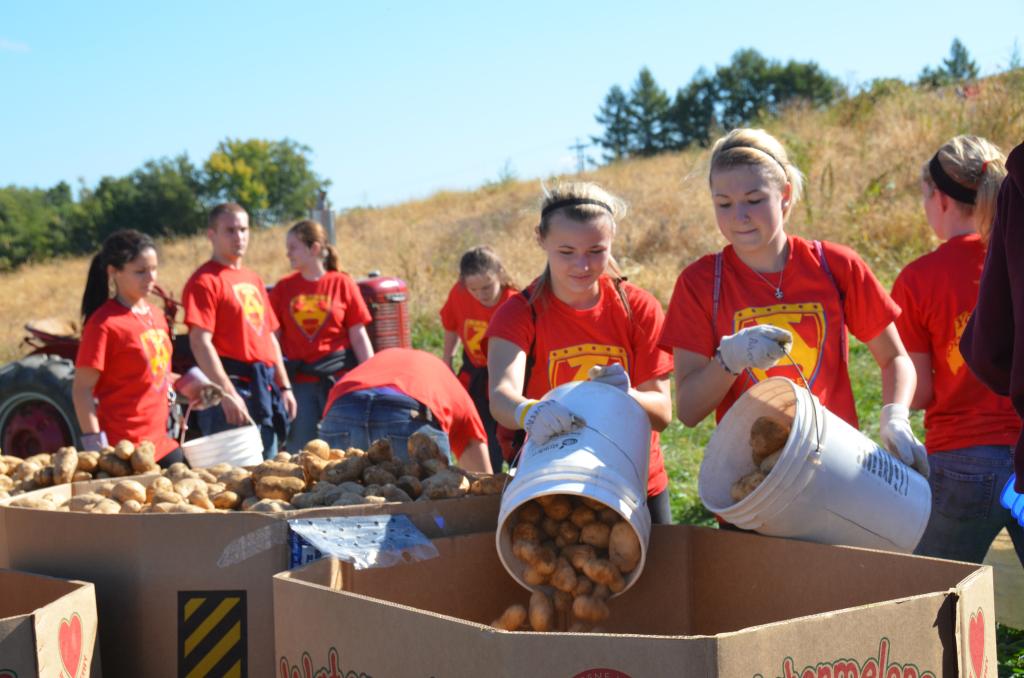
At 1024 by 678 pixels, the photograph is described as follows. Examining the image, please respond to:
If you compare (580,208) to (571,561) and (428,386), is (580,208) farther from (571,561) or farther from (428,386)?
(571,561)

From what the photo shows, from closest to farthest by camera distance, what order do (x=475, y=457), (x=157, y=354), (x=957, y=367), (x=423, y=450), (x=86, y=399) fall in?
1. (x=423, y=450)
2. (x=957, y=367)
3. (x=475, y=457)
4. (x=86, y=399)
5. (x=157, y=354)

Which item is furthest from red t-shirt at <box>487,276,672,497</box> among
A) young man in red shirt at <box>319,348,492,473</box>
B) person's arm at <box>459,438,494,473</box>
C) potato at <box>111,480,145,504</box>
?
potato at <box>111,480,145,504</box>

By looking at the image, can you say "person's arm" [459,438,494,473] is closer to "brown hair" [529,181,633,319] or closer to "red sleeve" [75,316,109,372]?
"brown hair" [529,181,633,319]

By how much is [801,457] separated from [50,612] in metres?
1.52

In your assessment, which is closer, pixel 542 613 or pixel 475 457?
pixel 542 613

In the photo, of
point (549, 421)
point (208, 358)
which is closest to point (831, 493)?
point (549, 421)

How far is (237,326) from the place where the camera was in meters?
5.58

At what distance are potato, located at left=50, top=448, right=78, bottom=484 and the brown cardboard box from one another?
0.67 meters

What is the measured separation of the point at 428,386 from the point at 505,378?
0.72 m

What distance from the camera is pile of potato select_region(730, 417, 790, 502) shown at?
2.16 m

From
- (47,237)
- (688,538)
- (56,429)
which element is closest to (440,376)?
(688,538)

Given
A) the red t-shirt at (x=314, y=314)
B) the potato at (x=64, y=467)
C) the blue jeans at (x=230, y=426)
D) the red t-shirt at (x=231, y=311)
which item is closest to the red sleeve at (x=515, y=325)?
the potato at (x=64, y=467)

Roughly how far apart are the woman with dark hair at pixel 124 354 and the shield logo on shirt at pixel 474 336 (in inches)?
82.9

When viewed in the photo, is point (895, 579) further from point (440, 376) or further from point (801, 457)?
point (440, 376)
